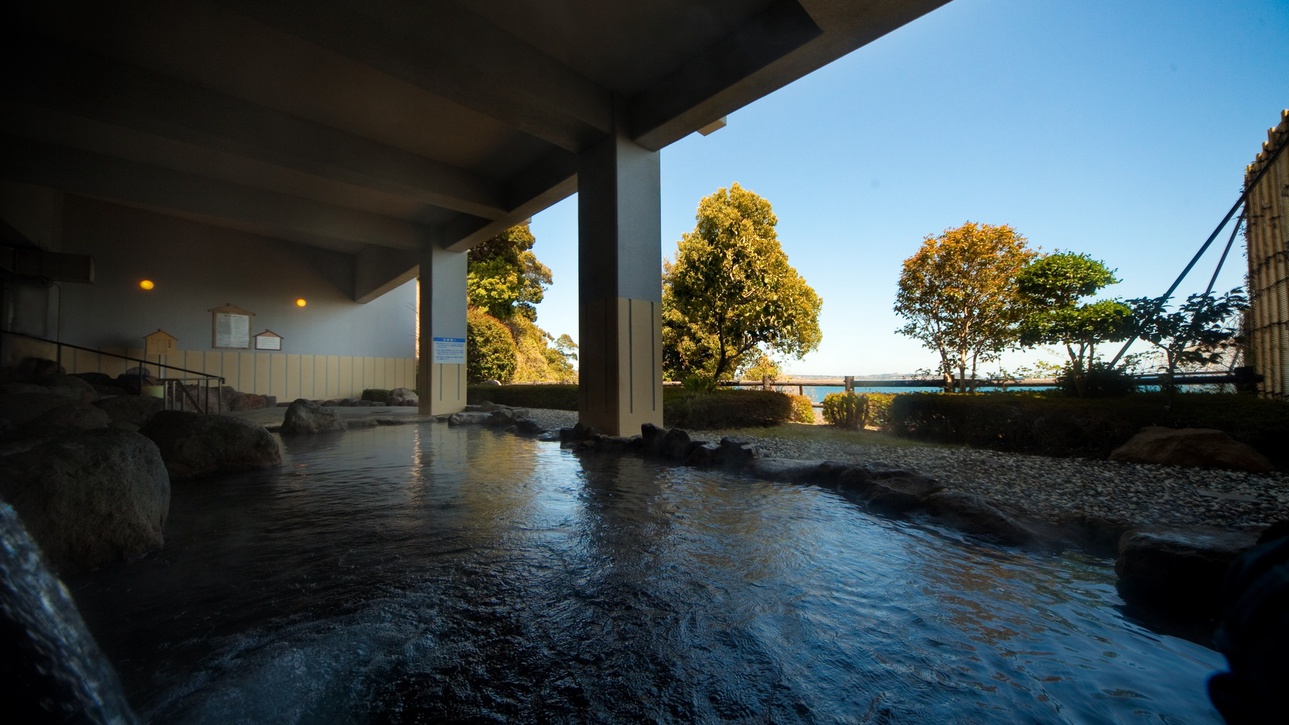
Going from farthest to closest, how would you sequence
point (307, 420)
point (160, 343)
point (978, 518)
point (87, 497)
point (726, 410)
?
point (160, 343) → point (307, 420) → point (726, 410) → point (978, 518) → point (87, 497)

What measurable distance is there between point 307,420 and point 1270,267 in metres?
11.1

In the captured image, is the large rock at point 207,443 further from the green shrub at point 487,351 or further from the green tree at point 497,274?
the green tree at point 497,274

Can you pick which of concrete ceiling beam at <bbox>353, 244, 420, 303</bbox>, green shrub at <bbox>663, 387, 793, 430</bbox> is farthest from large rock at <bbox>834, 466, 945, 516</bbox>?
concrete ceiling beam at <bbox>353, 244, 420, 303</bbox>

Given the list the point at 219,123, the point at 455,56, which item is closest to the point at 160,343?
the point at 219,123

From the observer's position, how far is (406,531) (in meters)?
2.61

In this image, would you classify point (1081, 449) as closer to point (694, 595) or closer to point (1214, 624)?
point (1214, 624)

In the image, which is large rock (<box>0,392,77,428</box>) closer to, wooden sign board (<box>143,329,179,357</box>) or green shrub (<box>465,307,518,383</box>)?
wooden sign board (<box>143,329,179,357</box>)

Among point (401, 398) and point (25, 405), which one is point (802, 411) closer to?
point (25, 405)

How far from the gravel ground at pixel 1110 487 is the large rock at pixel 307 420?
22.3 ft

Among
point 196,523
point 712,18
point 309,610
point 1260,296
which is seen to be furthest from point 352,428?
point 1260,296

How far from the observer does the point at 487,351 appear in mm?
14547

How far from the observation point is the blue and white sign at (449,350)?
9.79 metres

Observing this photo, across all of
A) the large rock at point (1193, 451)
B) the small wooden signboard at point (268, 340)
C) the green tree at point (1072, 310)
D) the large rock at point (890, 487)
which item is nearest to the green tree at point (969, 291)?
the green tree at point (1072, 310)

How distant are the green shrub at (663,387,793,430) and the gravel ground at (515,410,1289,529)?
2.43 m
